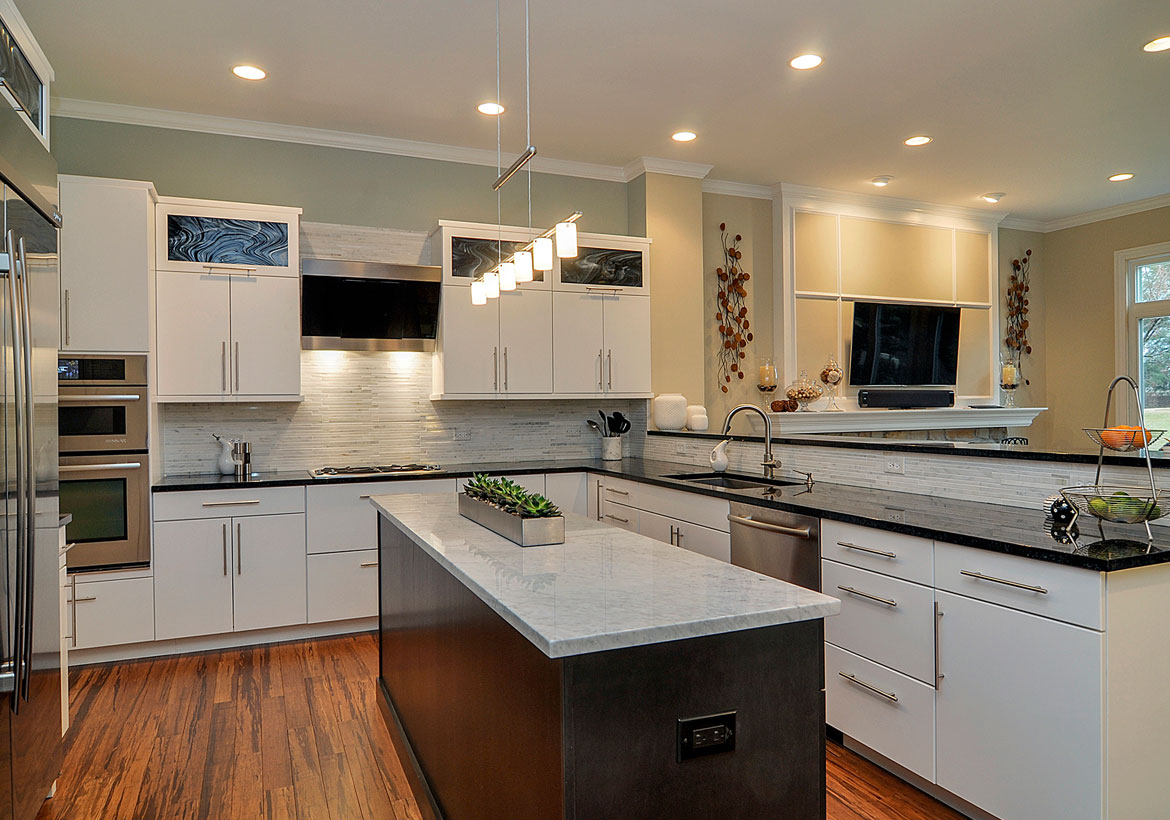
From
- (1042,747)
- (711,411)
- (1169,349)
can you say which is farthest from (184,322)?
(1169,349)

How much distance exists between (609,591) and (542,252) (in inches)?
48.6

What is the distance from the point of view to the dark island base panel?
136 centimetres

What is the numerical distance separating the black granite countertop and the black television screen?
8.13ft

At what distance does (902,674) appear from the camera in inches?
94.6

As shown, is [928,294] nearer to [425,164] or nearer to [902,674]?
[425,164]

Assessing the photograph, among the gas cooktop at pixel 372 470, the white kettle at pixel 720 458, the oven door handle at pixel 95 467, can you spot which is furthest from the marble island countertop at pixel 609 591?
the oven door handle at pixel 95 467

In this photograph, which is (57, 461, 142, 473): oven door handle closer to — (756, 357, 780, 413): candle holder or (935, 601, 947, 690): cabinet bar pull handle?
(935, 601, 947, 690): cabinet bar pull handle

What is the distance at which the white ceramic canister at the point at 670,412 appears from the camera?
4.95 meters

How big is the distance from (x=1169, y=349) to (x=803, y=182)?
3.55m

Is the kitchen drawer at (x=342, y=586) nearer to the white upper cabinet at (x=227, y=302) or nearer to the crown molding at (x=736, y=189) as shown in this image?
the white upper cabinet at (x=227, y=302)

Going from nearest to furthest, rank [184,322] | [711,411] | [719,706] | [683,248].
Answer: [719,706] → [184,322] → [683,248] → [711,411]

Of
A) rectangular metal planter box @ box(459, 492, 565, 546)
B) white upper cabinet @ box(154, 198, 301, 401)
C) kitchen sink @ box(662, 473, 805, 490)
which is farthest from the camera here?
white upper cabinet @ box(154, 198, 301, 401)

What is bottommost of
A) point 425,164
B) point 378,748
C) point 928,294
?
point 378,748

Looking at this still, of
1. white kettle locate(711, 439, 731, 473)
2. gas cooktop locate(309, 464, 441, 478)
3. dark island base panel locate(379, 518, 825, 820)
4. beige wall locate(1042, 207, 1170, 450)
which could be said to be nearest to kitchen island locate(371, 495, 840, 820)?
dark island base panel locate(379, 518, 825, 820)
